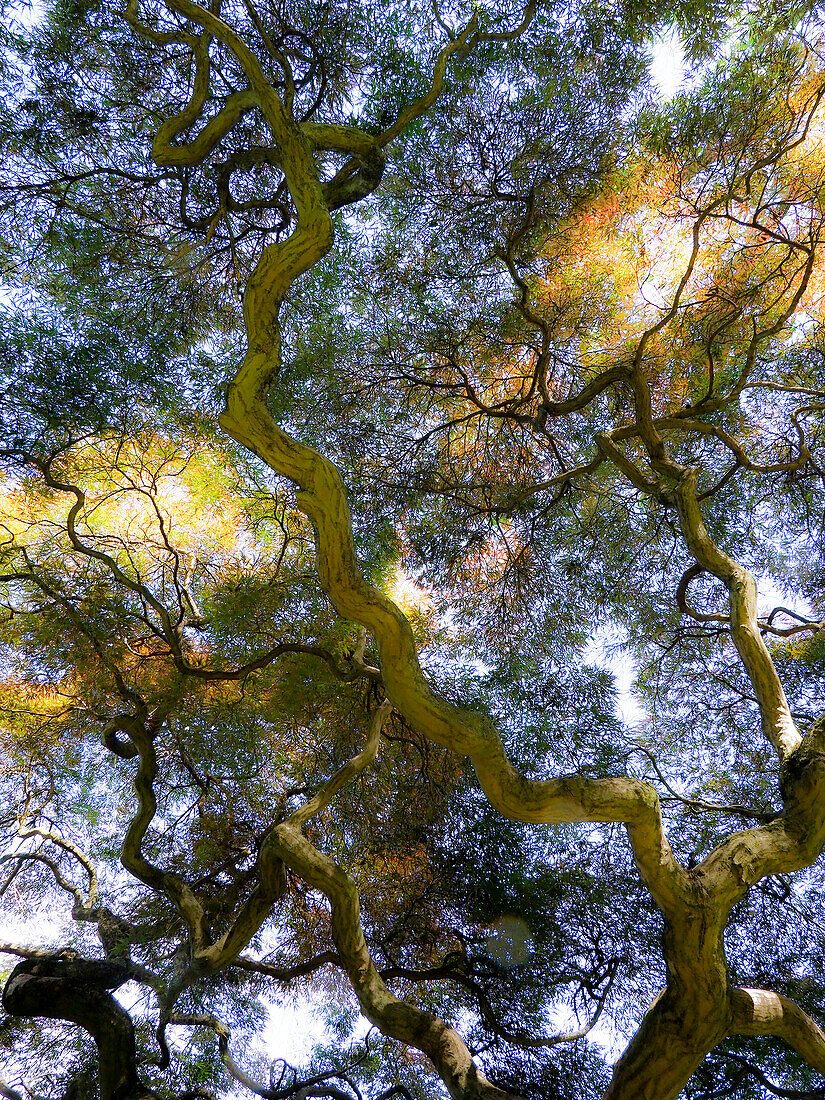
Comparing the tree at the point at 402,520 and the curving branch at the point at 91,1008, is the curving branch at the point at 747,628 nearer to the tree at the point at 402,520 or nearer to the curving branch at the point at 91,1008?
the tree at the point at 402,520

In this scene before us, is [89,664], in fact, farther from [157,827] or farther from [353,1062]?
[353,1062]

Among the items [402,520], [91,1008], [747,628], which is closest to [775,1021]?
[747,628]

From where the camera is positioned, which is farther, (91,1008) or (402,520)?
(402,520)

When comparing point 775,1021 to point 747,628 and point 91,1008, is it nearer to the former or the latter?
point 747,628

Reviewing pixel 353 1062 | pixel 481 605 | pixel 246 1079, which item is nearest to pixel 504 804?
pixel 481 605

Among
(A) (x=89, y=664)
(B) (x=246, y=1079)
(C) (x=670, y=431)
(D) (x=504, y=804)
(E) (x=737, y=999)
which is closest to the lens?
(E) (x=737, y=999)

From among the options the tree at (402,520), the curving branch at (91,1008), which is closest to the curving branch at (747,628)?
the tree at (402,520)

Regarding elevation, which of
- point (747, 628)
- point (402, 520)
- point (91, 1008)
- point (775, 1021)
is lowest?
point (91, 1008)

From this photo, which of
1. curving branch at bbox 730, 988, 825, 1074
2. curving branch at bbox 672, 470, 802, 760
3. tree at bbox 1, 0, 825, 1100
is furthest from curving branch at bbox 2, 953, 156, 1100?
curving branch at bbox 672, 470, 802, 760

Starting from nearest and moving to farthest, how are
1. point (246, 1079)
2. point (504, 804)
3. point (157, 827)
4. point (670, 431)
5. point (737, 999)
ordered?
point (737, 999) → point (504, 804) → point (246, 1079) → point (670, 431) → point (157, 827)
